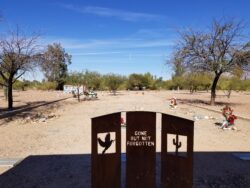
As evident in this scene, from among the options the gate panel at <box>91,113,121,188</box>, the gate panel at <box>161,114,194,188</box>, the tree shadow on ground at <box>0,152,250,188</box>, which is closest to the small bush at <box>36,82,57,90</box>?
the tree shadow on ground at <box>0,152,250,188</box>

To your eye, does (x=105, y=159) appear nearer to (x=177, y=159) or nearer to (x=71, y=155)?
(x=177, y=159)

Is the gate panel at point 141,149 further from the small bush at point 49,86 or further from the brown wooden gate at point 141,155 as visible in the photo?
the small bush at point 49,86

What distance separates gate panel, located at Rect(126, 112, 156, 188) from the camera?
18.8ft

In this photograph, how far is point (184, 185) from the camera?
5.68 meters

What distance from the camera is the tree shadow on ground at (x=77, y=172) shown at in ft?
21.6

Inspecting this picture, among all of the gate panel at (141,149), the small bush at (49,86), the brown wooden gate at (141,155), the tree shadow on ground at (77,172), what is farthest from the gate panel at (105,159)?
the small bush at (49,86)

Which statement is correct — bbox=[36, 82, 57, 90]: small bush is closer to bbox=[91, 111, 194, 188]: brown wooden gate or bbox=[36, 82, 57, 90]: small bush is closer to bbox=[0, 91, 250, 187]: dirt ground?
bbox=[0, 91, 250, 187]: dirt ground

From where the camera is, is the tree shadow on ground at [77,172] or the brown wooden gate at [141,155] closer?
the brown wooden gate at [141,155]

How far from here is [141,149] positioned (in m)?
5.78

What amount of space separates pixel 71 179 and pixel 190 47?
23.4 meters

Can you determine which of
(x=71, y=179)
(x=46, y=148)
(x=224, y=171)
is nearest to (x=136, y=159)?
(x=71, y=179)

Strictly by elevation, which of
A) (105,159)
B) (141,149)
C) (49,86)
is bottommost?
(49,86)

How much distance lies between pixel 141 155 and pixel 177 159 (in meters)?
0.59

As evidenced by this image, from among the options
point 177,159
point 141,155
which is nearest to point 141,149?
point 141,155
